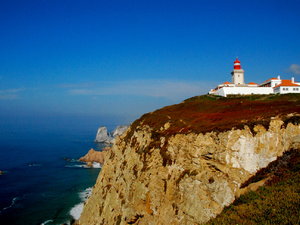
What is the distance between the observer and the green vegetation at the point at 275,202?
12242 millimetres

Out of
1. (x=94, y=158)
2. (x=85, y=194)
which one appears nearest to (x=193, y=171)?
(x=85, y=194)

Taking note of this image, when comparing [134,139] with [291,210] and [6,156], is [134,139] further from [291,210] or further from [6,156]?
[6,156]

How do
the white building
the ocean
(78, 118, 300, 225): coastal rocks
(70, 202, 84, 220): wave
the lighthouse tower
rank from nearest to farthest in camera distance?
1. (78, 118, 300, 225): coastal rocks
2. (70, 202, 84, 220): wave
3. the ocean
4. the white building
5. the lighthouse tower

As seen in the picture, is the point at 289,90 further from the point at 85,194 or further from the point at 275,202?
the point at 85,194

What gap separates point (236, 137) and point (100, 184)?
26.1 m

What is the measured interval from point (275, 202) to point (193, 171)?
999 cm

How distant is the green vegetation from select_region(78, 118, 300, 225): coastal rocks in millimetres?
2394

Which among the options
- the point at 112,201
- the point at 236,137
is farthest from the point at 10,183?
the point at 236,137

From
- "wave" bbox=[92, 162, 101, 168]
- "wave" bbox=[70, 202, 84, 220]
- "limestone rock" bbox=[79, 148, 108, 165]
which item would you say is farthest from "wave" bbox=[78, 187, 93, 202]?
"limestone rock" bbox=[79, 148, 108, 165]

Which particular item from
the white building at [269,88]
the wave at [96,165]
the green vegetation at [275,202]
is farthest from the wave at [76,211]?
the white building at [269,88]

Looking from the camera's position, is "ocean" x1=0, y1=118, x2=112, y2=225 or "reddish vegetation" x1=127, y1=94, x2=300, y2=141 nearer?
"reddish vegetation" x1=127, y1=94, x2=300, y2=141

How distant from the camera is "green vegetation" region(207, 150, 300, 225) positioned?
12242mm

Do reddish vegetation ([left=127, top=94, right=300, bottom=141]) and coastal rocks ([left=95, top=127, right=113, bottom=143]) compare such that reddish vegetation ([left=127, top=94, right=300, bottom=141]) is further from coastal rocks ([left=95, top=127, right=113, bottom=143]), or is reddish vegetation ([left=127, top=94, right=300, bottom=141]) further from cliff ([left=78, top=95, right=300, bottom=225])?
coastal rocks ([left=95, top=127, right=113, bottom=143])

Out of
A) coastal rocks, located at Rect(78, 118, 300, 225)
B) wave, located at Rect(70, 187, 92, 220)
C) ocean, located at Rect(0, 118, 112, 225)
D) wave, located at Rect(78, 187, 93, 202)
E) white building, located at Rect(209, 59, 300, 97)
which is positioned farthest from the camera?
wave, located at Rect(78, 187, 93, 202)
